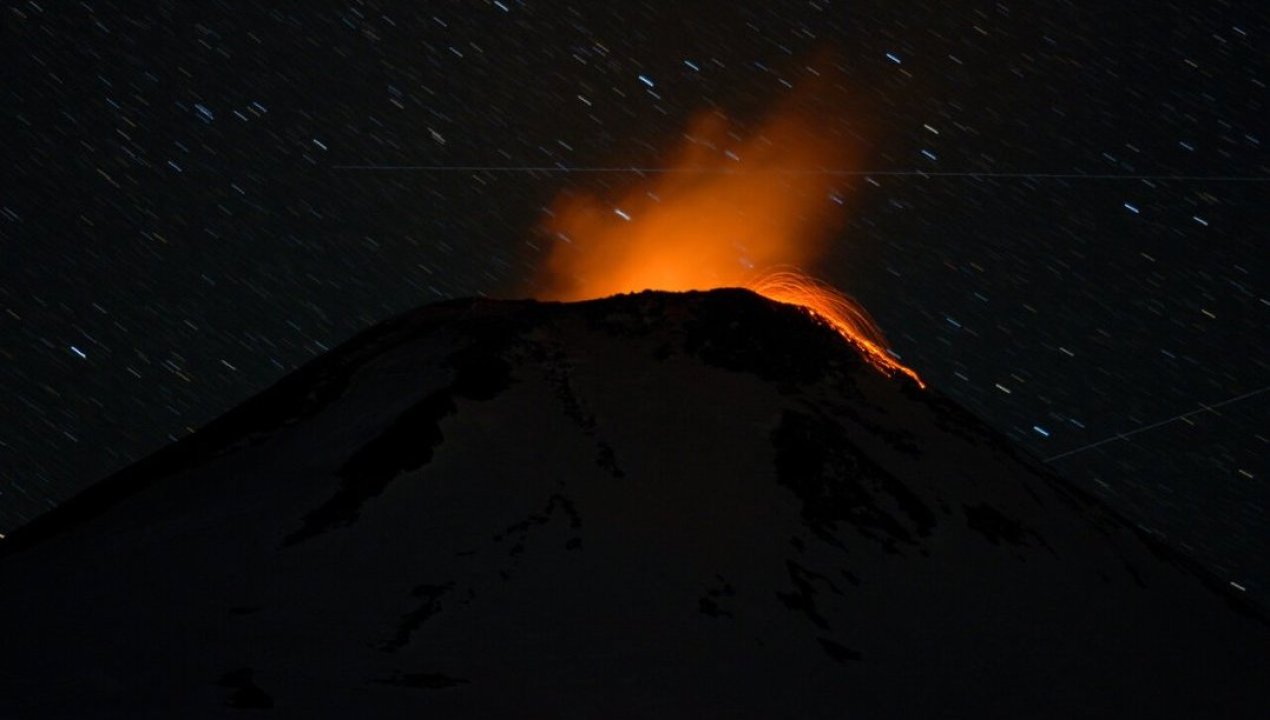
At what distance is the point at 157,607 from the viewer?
24797 millimetres

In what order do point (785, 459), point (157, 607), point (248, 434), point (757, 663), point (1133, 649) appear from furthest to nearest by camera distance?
point (248, 434), point (785, 459), point (1133, 649), point (157, 607), point (757, 663)

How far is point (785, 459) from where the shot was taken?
32.6m

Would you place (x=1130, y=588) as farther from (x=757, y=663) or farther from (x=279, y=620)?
(x=279, y=620)

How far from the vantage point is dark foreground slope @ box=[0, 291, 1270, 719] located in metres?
21.9

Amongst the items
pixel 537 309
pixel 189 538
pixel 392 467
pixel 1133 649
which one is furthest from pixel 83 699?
pixel 537 309

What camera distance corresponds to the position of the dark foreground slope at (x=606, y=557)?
21.9 m

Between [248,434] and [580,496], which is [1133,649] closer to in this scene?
[580,496]

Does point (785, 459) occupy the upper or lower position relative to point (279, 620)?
upper

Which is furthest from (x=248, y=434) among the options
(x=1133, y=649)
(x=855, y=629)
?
(x=1133, y=649)

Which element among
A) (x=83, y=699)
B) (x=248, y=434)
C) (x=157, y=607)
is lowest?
(x=248, y=434)

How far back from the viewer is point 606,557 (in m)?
27.0

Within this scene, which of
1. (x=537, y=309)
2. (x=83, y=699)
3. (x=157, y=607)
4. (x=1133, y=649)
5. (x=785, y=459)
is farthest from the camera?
(x=537, y=309)

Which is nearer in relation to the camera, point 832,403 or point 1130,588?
point 1130,588

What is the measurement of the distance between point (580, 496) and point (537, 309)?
10611 millimetres
